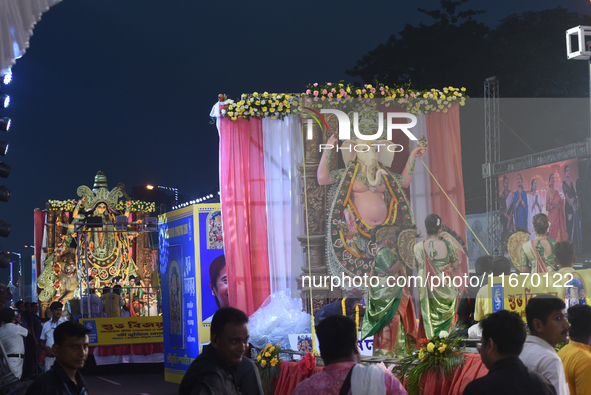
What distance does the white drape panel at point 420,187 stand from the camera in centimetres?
936

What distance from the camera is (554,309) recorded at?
133 inches

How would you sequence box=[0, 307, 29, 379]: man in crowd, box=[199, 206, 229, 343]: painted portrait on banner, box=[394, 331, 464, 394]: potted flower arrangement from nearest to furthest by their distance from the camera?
box=[394, 331, 464, 394]: potted flower arrangement < box=[0, 307, 29, 379]: man in crowd < box=[199, 206, 229, 343]: painted portrait on banner

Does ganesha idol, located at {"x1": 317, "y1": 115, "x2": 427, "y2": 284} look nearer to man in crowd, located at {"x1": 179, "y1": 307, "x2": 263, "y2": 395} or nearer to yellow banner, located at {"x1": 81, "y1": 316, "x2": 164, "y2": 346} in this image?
man in crowd, located at {"x1": 179, "y1": 307, "x2": 263, "y2": 395}

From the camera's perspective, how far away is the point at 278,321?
864 centimetres

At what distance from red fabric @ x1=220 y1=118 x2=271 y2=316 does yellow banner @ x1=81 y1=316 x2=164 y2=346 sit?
6.00 m

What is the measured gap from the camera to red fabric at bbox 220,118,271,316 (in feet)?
29.7

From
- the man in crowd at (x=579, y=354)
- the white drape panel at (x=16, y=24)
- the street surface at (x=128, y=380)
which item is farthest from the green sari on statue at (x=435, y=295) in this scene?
the white drape panel at (x=16, y=24)

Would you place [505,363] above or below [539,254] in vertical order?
below

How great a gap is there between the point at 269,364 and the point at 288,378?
1.31 ft

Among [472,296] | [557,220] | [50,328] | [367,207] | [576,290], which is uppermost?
[367,207]

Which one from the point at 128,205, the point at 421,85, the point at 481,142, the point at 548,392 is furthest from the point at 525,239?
the point at 128,205

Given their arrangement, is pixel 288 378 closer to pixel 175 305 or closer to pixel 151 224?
pixel 175 305

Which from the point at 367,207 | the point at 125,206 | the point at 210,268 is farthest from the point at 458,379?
the point at 125,206

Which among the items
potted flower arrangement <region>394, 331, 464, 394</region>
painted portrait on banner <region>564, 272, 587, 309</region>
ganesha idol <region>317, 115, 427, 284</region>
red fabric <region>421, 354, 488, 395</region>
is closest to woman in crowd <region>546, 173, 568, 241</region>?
ganesha idol <region>317, 115, 427, 284</region>
